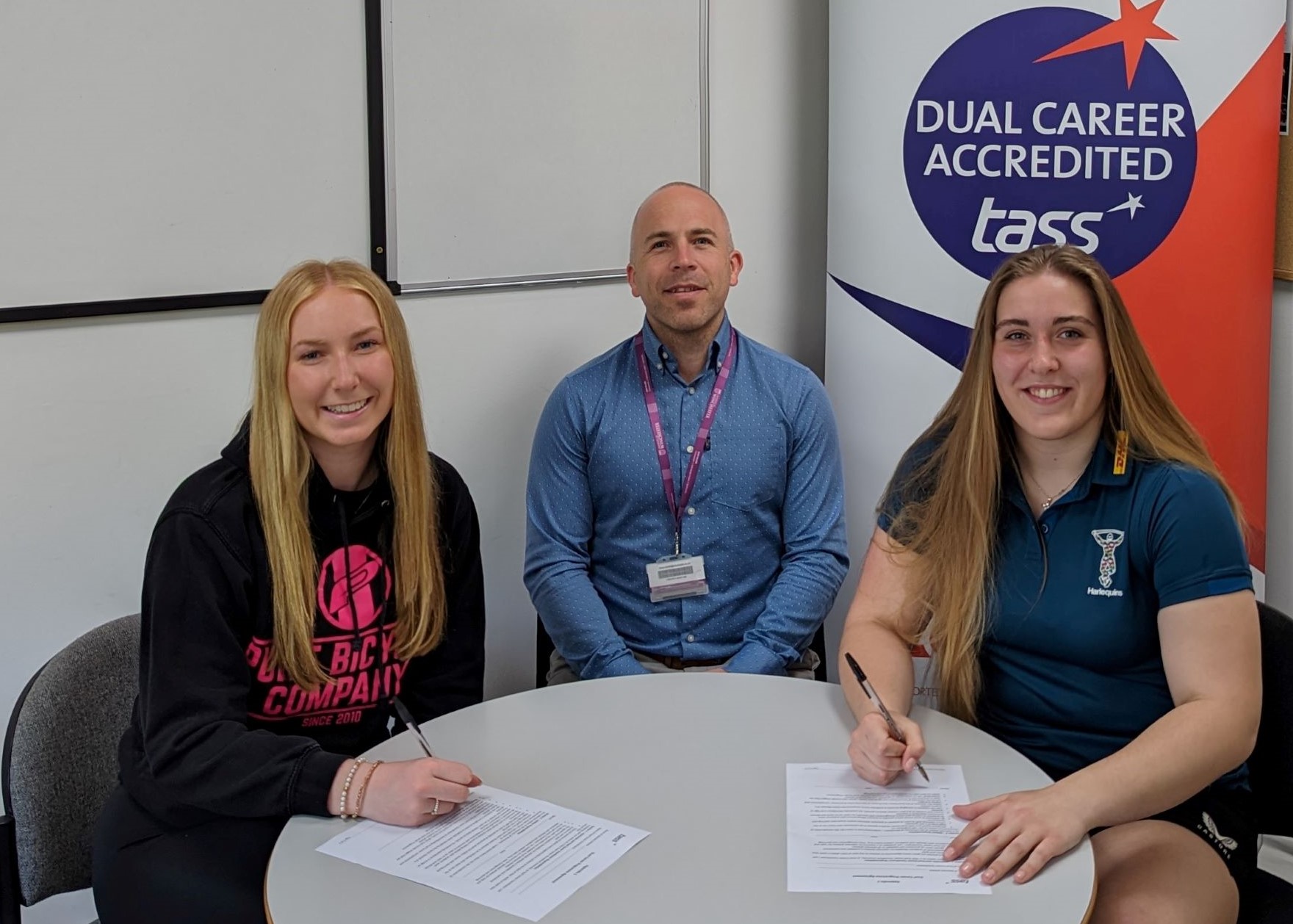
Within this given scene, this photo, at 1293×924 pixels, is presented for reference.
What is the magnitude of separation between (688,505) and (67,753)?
4.08ft

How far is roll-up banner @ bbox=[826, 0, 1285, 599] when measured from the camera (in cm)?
282

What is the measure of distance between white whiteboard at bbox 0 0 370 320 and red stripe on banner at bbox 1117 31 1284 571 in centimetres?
174

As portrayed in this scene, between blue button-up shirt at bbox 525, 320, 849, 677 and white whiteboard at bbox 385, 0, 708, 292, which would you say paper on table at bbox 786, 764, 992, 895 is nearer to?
blue button-up shirt at bbox 525, 320, 849, 677

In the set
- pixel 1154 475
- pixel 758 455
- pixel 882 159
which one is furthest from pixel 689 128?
pixel 1154 475

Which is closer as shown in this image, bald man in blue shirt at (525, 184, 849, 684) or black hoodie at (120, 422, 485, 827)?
black hoodie at (120, 422, 485, 827)

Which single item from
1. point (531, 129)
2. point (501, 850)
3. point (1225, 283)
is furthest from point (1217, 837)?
point (531, 129)

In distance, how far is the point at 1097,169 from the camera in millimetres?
2861

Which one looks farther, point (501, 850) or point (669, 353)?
point (669, 353)

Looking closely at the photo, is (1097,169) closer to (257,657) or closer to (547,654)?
(547,654)

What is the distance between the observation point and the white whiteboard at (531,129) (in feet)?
8.82

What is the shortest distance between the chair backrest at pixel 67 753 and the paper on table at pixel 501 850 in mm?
634

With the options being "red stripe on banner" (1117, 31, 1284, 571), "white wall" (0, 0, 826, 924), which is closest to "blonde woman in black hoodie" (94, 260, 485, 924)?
A: "white wall" (0, 0, 826, 924)

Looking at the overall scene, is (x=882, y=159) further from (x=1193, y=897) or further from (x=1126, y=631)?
(x=1193, y=897)

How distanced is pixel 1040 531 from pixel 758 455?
883 millimetres
